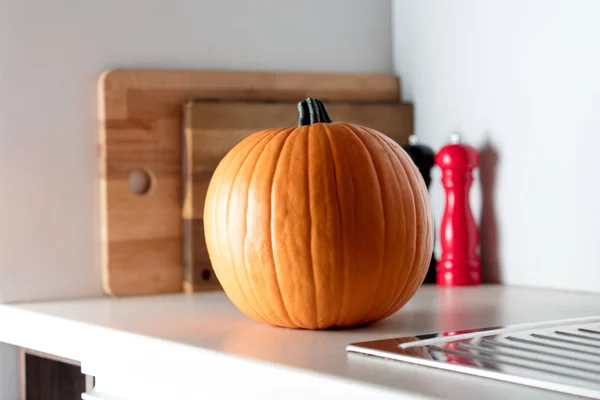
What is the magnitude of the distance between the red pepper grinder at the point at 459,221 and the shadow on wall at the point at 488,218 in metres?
0.03

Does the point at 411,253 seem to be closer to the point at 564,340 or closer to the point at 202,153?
the point at 564,340

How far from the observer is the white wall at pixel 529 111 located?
4.34ft

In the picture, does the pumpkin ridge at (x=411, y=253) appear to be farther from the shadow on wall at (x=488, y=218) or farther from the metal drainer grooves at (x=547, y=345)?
the shadow on wall at (x=488, y=218)

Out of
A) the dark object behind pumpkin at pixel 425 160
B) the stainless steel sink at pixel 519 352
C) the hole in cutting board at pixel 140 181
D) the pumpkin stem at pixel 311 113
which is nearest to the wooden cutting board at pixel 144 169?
the hole in cutting board at pixel 140 181

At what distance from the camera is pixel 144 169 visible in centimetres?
145

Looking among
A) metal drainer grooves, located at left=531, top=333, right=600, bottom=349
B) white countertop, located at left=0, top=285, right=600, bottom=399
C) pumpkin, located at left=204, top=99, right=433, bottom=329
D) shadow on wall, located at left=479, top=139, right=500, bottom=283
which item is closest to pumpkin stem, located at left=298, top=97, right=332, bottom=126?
pumpkin, located at left=204, top=99, right=433, bottom=329

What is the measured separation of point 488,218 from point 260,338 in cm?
64

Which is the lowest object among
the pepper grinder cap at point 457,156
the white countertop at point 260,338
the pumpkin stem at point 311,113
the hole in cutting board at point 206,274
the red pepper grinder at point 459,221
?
the white countertop at point 260,338

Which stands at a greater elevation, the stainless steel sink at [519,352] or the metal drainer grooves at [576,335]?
the stainless steel sink at [519,352]

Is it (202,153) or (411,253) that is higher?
(202,153)

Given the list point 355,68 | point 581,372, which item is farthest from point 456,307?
point 355,68

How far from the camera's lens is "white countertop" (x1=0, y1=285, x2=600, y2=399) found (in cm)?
76

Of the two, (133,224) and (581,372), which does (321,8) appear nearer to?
(133,224)

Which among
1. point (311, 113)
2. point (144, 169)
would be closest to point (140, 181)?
point (144, 169)
